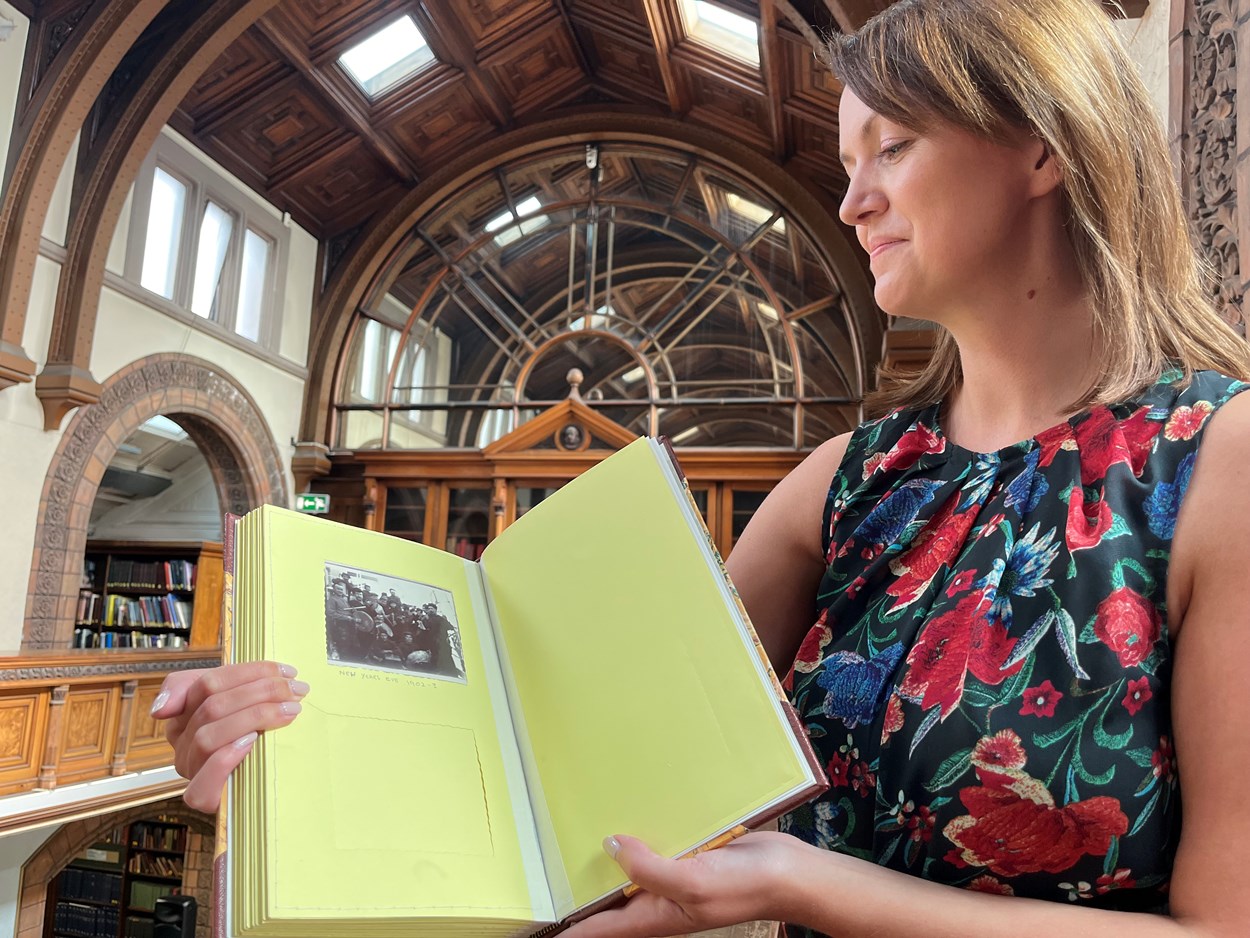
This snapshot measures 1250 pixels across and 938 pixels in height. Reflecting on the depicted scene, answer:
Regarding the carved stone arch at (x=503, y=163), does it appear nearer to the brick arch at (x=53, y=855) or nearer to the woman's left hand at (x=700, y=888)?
the brick arch at (x=53, y=855)

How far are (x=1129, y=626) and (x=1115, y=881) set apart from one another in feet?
0.59

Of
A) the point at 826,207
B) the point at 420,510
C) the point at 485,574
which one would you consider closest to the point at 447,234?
the point at 420,510

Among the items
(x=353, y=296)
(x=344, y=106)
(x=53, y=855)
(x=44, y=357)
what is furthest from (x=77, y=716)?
(x=344, y=106)

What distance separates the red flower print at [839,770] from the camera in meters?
0.78

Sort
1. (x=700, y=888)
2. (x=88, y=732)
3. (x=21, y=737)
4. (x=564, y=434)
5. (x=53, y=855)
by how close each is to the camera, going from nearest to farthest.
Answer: (x=700, y=888), (x=21, y=737), (x=88, y=732), (x=53, y=855), (x=564, y=434)

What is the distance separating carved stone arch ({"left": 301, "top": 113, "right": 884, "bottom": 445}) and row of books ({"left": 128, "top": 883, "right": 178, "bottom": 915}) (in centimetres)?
565

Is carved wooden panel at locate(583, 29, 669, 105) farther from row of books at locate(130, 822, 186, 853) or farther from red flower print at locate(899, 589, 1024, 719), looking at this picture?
row of books at locate(130, 822, 186, 853)

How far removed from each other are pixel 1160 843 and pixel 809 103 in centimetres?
832

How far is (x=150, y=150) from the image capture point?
733 centimetres

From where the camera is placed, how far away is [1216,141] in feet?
4.85

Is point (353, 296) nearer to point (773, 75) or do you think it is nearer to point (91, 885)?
point (773, 75)

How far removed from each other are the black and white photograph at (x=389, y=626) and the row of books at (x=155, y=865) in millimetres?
11511

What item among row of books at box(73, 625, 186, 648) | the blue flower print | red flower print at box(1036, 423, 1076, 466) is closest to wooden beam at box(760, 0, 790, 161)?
red flower print at box(1036, 423, 1076, 466)

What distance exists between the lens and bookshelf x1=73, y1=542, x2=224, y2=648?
8905mm
